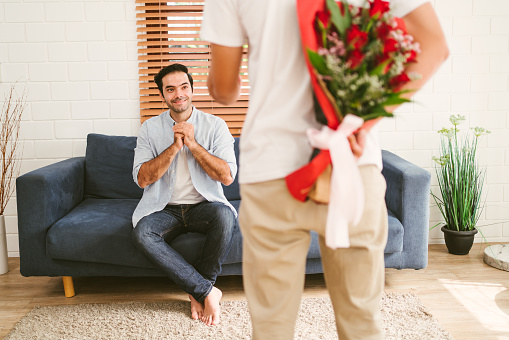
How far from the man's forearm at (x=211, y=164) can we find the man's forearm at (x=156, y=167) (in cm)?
9

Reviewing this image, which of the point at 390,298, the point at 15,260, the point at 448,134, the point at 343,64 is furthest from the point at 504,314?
the point at 15,260

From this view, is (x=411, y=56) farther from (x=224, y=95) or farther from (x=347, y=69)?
(x=224, y=95)

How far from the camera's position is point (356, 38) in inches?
33.7

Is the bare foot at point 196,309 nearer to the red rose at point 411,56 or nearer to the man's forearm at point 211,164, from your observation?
the man's forearm at point 211,164

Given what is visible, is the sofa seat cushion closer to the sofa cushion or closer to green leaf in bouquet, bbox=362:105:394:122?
the sofa cushion

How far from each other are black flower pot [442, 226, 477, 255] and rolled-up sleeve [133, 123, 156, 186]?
1929 mm

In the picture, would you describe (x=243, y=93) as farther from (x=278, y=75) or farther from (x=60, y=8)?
(x=278, y=75)

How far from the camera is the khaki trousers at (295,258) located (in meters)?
0.96

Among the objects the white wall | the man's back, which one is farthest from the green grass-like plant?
the man's back

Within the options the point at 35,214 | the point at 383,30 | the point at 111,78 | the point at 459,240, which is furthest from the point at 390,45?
the point at 111,78

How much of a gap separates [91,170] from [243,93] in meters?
1.12

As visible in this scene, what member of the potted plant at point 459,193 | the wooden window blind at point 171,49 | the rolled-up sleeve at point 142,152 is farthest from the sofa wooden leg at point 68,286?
the potted plant at point 459,193

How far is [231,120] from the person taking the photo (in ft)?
10.3

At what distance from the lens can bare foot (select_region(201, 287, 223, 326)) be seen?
2.11m
